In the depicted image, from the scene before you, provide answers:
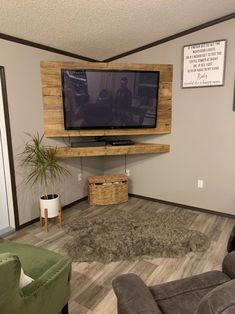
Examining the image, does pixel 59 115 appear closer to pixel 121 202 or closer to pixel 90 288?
pixel 121 202

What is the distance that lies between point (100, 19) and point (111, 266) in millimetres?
2529

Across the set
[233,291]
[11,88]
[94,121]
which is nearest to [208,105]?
[94,121]

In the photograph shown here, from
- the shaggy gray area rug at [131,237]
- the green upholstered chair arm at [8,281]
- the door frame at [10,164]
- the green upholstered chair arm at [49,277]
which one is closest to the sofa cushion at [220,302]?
the green upholstered chair arm at [8,281]

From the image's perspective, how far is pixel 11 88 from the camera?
2688 millimetres

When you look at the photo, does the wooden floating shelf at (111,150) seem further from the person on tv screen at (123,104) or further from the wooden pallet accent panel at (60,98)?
the person on tv screen at (123,104)

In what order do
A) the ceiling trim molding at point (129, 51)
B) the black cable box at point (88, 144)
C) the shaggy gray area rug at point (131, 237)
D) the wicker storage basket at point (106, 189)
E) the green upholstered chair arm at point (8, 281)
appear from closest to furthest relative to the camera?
the green upholstered chair arm at point (8, 281) < the shaggy gray area rug at point (131, 237) < the ceiling trim molding at point (129, 51) < the black cable box at point (88, 144) < the wicker storage basket at point (106, 189)

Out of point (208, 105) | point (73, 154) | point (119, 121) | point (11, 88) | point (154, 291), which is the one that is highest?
point (11, 88)

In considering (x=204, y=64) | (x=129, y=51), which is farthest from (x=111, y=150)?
(x=204, y=64)

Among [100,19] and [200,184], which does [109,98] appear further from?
[200,184]

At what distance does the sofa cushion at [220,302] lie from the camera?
587mm

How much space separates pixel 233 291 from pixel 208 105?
2.82 m

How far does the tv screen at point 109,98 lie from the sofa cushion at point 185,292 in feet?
7.51

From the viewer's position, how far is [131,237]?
2568mm

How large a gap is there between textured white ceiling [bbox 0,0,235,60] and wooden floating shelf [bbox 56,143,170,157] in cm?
138
